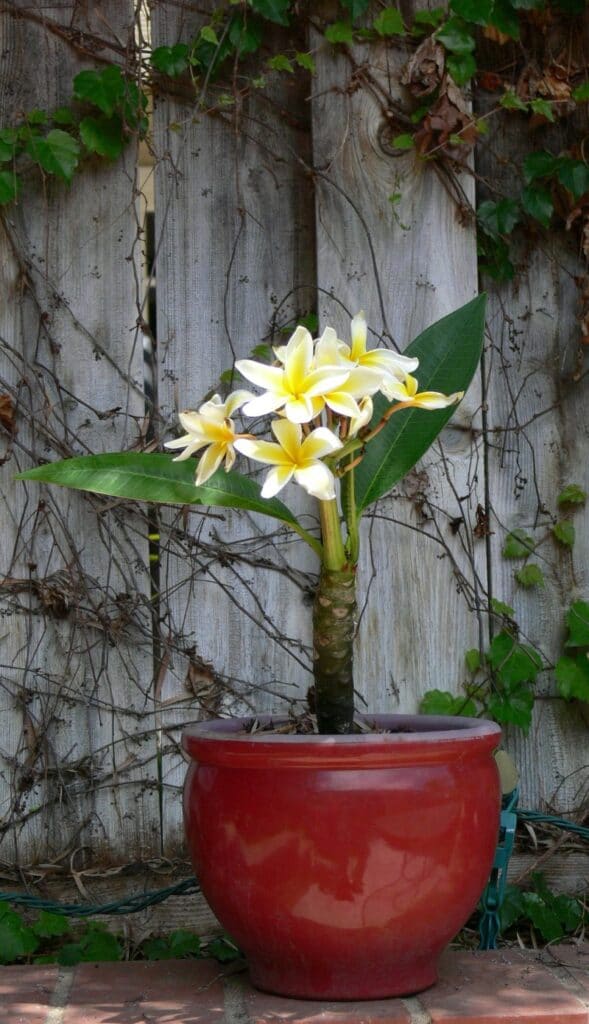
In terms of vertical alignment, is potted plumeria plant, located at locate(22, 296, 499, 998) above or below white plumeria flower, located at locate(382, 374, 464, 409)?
below

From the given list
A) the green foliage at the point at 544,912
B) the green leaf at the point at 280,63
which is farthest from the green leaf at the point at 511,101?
the green foliage at the point at 544,912

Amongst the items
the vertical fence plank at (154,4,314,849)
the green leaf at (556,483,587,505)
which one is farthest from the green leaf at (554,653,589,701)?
the vertical fence plank at (154,4,314,849)

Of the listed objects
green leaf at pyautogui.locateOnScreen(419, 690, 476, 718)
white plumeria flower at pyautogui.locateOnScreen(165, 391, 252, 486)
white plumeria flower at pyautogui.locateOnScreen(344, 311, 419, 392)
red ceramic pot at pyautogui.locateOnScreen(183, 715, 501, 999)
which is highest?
white plumeria flower at pyautogui.locateOnScreen(344, 311, 419, 392)

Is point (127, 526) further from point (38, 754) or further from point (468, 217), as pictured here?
point (468, 217)

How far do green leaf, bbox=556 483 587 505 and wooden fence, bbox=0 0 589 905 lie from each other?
0.08 feet

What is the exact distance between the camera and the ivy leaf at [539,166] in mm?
2256

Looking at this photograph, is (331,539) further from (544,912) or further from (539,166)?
Result: (539,166)

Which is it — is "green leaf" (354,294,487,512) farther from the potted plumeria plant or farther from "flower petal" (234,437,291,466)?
"flower petal" (234,437,291,466)

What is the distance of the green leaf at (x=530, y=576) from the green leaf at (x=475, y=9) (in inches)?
42.0

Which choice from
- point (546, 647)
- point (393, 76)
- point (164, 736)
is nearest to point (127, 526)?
point (164, 736)

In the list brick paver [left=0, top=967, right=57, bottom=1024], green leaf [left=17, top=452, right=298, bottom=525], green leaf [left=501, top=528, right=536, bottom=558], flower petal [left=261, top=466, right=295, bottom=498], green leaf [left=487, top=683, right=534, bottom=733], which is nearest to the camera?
flower petal [left=261, top=466, right=295, bottom=498]

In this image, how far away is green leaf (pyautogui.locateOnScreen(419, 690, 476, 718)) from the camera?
7.08ft

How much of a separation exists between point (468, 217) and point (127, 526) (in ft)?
3.02

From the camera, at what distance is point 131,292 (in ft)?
7.43
